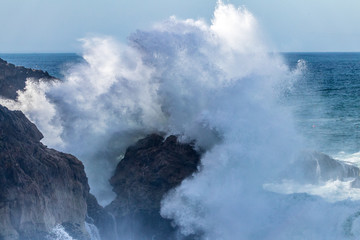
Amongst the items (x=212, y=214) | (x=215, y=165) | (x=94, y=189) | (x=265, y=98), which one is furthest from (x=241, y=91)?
(x=94, y=189)

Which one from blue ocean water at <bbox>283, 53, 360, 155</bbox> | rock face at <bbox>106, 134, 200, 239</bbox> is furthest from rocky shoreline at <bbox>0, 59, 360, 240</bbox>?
blue ocean water at <bbox>283, 53, 360, 155</bbox>

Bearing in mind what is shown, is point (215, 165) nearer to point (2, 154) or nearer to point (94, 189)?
point (94, 189)

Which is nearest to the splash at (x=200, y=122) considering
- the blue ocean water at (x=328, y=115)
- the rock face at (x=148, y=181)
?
the rock face at (x=148, y=181)

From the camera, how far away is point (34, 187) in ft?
39.4

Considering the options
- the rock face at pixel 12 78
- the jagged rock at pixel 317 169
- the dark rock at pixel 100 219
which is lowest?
the dark rock at pixel 100 219

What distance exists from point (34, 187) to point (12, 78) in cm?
874

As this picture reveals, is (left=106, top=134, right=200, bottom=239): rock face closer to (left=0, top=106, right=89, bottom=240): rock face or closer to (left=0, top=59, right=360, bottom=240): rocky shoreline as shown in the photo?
(left=0, top=59, right=360, bottom=240): rocky shoreline

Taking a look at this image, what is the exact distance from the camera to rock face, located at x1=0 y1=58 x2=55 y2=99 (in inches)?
747

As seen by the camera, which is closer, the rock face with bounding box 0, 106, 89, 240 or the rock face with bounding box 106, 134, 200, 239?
the rock face with bounding box 0, 106, 89, 240

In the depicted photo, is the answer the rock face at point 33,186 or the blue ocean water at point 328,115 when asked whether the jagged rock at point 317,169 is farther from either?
the rock face at point 33,186

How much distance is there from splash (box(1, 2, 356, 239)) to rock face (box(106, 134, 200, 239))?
34 centimetres

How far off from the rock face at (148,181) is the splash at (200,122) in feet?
1.11

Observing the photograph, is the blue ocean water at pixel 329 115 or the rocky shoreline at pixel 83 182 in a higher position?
the blue ocean water at pixel 329 115

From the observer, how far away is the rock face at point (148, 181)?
14977 mm
